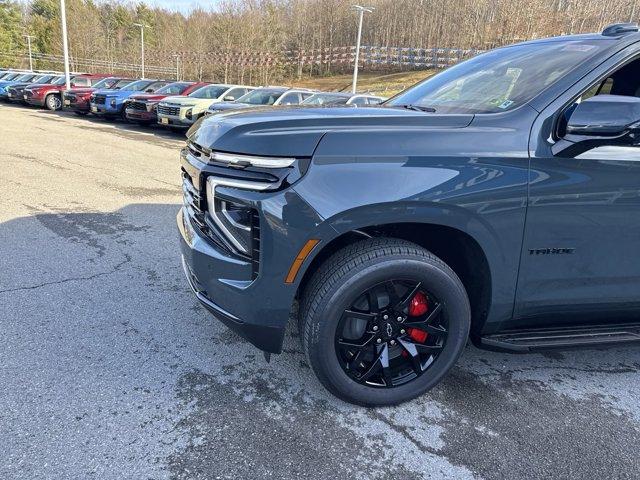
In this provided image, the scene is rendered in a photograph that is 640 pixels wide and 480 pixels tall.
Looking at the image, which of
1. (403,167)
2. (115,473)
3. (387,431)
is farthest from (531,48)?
(115,473)

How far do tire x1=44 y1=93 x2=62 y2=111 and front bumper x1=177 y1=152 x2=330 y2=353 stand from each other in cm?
Answer: 2269

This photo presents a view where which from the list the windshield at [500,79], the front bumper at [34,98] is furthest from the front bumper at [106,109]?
the windshield at [500,79]

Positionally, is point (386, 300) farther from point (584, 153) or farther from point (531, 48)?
point (531, 48)

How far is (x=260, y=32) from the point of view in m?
58.2

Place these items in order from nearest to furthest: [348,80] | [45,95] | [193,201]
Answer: [193,201]
[45,95]
[348,80]

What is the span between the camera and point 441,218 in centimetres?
230

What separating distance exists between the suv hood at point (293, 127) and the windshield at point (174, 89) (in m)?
15.7

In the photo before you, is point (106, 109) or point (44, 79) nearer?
point (106, 109)

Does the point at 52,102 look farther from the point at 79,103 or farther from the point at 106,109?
the point at 106,109

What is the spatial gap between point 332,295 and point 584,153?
1.45m

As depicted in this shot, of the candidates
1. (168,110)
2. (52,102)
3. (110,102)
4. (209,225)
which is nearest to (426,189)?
(209,225)

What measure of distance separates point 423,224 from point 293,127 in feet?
2.63

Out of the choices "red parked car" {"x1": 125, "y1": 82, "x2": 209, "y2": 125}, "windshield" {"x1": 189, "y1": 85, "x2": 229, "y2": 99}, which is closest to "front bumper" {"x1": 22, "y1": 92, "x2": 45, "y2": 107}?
"red parked car" {"x1": 125, "y1": 82, "x2": 209, "y2": 125}

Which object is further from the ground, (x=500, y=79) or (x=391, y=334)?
(x=500, y=79)
